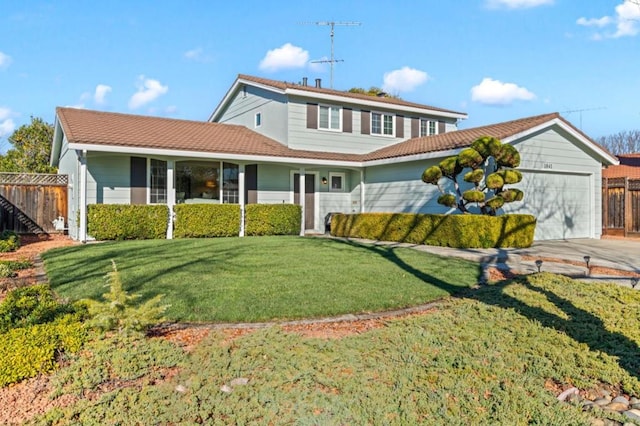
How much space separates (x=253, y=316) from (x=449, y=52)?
15.0 meters

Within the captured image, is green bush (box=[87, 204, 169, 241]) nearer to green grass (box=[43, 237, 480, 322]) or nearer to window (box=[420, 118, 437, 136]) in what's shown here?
green grass (box=[43, 237, 480, 322])

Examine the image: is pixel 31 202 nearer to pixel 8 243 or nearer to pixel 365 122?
pixel 8 243

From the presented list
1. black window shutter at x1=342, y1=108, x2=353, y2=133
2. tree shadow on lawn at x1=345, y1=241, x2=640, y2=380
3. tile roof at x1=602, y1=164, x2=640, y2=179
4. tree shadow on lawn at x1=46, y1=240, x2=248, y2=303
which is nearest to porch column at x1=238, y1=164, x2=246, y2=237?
tree shadow on lawn at x1=46, y1=240, x2=248, y2=303

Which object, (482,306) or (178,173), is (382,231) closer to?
(178,173)

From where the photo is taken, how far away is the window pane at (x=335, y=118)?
680 inches

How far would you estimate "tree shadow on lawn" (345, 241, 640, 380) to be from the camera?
4047mm

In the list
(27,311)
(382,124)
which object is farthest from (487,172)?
(27,311)

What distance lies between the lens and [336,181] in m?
17.2

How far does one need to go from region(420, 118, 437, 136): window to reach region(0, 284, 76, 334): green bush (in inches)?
654

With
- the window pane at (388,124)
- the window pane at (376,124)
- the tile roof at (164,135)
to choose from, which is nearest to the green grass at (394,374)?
the tile roof at (164,135)

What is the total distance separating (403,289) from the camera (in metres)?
6.32

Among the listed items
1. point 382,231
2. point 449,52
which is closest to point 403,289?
point 382,231

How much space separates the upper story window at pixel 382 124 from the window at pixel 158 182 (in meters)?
8.55

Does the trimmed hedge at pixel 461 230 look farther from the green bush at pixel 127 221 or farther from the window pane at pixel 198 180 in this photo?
the green bush at pixel 127 221
